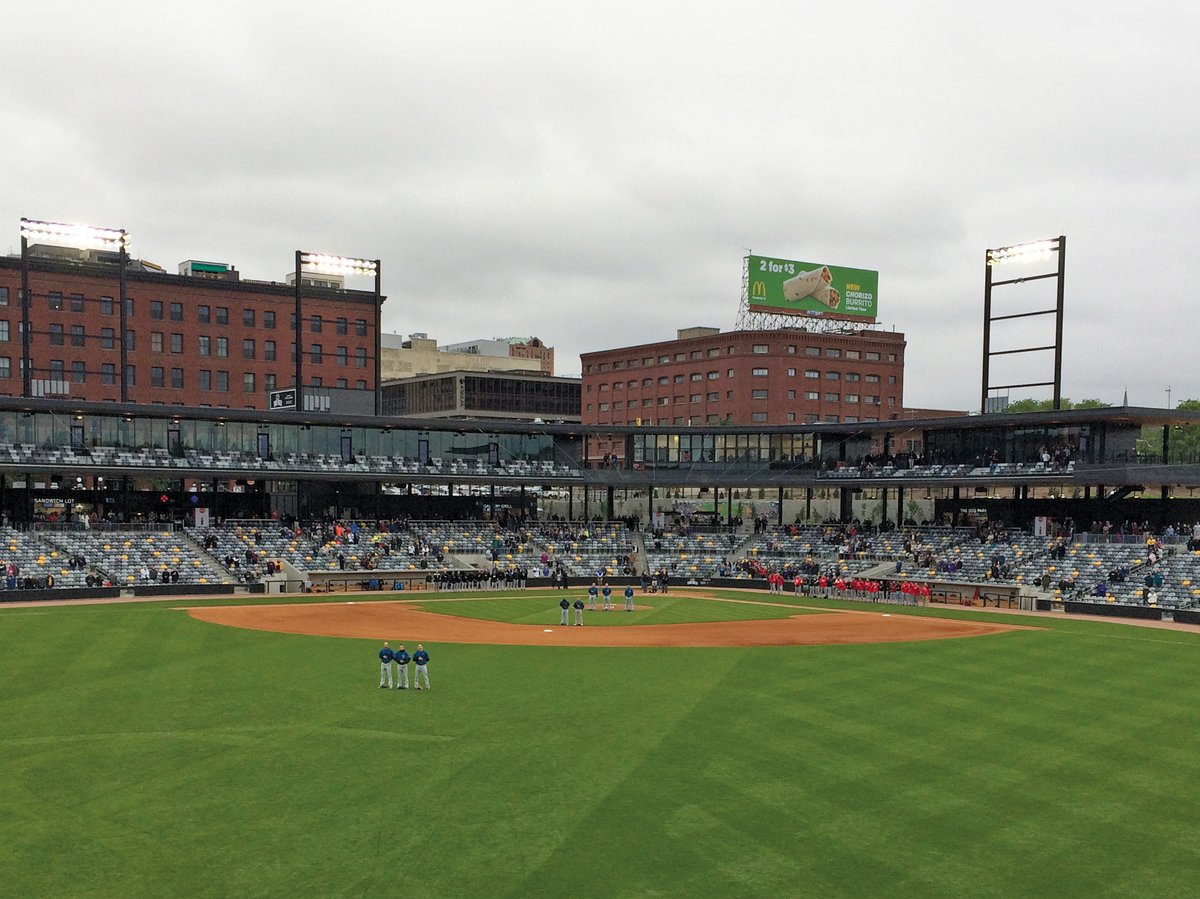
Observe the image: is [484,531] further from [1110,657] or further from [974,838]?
[974,838]

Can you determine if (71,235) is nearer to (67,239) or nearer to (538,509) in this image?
(67,239)

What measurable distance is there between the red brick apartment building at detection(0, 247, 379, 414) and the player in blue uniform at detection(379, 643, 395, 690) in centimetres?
5993

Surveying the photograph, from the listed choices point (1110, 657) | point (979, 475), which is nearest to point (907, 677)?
point (1110, 657)

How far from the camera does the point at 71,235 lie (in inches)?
2965

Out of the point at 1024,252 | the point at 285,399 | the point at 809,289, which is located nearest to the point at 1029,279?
the point at 1024,252

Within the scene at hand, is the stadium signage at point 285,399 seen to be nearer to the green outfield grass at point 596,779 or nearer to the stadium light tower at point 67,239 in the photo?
the stadium light tower at point 67,239

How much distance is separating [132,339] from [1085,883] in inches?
3971

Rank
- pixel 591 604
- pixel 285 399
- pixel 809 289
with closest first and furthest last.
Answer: pixel 591 604 → pixel 285 399 → pixel 809 289

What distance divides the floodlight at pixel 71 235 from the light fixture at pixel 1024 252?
219ft

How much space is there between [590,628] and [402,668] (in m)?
16.9

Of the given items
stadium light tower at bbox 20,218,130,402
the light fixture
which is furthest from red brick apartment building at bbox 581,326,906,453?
stadium light tower at bbox 20,218,130,402

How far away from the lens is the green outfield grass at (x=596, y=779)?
623 inches

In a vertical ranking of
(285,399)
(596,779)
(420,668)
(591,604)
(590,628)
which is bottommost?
(591,604)

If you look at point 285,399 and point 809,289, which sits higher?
point 809,289
